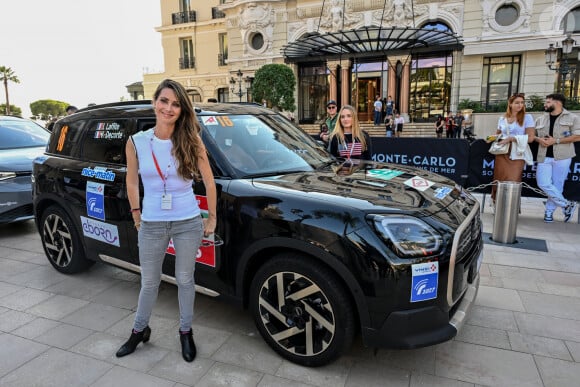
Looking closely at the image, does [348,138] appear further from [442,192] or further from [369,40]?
[369,40]

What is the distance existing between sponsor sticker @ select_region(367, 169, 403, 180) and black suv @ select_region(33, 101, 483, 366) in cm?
4

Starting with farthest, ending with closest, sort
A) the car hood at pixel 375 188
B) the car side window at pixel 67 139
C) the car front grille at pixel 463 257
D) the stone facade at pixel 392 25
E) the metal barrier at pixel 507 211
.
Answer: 1. the stone facade at pixel 392 25
2. the metal barrier at pixel 507 211
3. the car side window at pixel 67 139
4. the car hood at pixel 375 188
5. the car front grille at pixel 463 257

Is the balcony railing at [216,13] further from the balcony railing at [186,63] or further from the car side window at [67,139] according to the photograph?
the car side window at [67,139]

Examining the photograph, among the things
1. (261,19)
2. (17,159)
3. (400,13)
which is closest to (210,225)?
(17,159)

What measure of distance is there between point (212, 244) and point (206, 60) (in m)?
37.4

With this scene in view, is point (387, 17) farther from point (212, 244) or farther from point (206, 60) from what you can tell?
point (212, 244)

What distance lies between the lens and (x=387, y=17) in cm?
2580

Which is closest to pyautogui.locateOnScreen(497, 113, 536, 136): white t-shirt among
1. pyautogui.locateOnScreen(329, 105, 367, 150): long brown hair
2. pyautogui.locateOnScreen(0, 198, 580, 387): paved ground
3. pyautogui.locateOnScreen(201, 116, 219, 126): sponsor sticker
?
pyautogui.locateOnScreen(0, 198, 580, 387): paved ground

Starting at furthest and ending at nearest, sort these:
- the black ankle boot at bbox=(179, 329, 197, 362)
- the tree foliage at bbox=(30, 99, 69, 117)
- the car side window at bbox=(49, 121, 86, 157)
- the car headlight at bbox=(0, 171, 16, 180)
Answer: the tree foliage at bbox=(30, 99, 69, 117)
the car headlight at bbox=(0, 171, 16, 180)
the car side window at bbox=(49, 121, 86, 157)
the black ankle boot at bbox=(179, 329, 197, 362)

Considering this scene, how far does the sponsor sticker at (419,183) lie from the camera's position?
10.2ft

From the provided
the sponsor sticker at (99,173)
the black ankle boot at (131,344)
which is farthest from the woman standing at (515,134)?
the black ankle boot at (131,344)

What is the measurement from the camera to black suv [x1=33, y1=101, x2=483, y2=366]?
2.40 meters

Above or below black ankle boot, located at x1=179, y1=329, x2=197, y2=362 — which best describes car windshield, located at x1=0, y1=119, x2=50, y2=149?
above

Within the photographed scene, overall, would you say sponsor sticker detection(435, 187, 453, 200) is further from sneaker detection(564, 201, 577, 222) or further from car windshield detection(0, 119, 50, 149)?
car windshield detection(0, 119, 50, 149)
